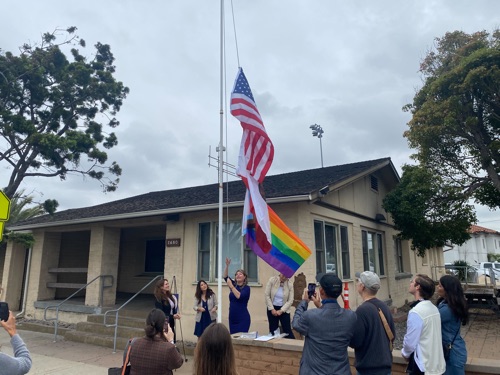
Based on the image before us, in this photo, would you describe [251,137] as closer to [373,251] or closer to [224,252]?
[224,252]

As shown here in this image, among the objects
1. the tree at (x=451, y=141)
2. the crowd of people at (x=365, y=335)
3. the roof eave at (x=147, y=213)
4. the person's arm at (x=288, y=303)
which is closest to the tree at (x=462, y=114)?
the tree at (x=451, y=141)

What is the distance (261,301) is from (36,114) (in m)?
12.2

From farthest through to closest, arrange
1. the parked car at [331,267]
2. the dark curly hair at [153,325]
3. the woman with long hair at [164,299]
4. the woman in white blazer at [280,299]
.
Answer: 1. the parked car at [331,267]
2. the woman in white blazer at [280,299]
3. the woman with long hair at [164,299]
4. the dark curly hair at [153,325]

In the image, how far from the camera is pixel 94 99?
1644cm

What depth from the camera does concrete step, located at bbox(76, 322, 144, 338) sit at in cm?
897

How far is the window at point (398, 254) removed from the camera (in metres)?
15.7

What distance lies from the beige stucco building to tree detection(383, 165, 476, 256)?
91 cm

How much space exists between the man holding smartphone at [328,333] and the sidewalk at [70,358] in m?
4.26

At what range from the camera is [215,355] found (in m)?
2.49

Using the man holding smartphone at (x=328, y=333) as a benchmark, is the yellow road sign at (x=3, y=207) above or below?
above

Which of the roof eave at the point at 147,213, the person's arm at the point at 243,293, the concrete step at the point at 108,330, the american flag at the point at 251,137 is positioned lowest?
the concrete step at the point at 108,330

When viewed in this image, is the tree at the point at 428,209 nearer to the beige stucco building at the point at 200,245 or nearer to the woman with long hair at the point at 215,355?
the beige stucco building at the point at 200,245

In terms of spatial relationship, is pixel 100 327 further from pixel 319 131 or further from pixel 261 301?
pixel 319 131

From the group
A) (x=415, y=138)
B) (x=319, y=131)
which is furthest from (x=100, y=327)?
(x=319, y=131)
